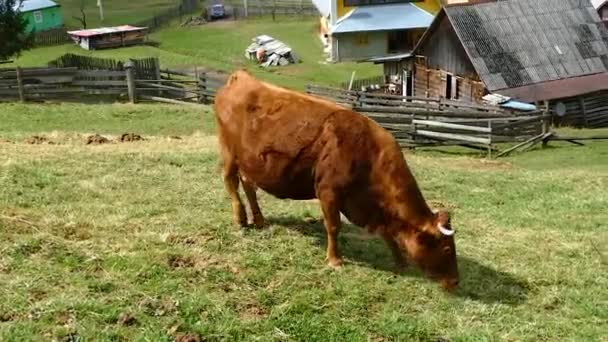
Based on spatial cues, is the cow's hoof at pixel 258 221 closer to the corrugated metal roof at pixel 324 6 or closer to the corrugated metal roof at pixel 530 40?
the corrugated metal roof at pixel 530 40

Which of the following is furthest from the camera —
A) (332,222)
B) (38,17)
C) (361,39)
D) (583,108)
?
(38,17)

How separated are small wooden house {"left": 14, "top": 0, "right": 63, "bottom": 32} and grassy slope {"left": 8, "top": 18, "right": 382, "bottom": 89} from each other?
7187mm

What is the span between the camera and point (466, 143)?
21.3 m

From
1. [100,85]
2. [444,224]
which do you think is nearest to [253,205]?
[444,224]

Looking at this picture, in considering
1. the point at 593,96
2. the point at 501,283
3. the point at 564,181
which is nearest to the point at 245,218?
the point at 501,283

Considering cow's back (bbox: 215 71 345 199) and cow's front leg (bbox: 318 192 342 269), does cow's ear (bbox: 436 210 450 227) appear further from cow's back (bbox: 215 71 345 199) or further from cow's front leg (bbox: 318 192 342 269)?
cow's back (bbox: 215 71 345 199)

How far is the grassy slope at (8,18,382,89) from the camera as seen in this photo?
136 feet

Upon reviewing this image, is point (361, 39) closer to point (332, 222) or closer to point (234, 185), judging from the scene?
point (234, 185)

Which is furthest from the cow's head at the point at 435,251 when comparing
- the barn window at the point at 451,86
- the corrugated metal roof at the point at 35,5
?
the corrugated metal roof at the point at 35,5

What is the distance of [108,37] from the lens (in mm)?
49719

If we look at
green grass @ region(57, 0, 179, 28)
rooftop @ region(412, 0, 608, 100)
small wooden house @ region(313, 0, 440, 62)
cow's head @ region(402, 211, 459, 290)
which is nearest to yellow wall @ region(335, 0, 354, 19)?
small wooden house @ region(313, 0, 440, 62)

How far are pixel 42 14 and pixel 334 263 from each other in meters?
54.6

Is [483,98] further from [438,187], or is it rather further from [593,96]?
[438,187]

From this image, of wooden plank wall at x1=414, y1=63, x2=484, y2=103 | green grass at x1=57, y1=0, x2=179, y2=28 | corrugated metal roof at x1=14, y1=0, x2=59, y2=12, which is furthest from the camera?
green grass at x1=57, y1=0, x2=179, y2=28
